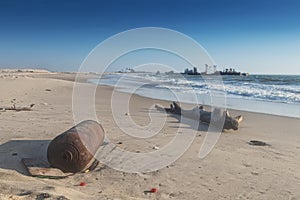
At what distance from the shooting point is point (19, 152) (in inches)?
239

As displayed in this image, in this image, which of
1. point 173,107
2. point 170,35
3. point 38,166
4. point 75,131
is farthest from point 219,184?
point 173,107

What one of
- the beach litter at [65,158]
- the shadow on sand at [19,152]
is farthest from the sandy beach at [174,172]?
the beach litter at [65,158]

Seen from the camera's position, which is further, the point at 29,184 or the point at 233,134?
the point at 233,134

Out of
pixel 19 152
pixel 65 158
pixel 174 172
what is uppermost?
pixel 65 158

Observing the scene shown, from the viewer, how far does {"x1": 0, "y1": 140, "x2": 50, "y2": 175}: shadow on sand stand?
5.32m

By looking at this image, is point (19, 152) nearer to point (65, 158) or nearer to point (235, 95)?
point (65, 158)

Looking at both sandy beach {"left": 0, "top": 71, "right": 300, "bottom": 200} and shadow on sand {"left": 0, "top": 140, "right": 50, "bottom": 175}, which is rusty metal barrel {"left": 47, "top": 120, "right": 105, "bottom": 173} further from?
shadow on sand {"left": 0, "top": 140, "right": 50, "bottom": 175}

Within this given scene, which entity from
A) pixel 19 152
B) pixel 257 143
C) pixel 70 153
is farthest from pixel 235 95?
pixel 70 153

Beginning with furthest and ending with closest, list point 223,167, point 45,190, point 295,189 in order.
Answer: point 223,167, point 295,189, point 45,190

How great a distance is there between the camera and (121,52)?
802 cm

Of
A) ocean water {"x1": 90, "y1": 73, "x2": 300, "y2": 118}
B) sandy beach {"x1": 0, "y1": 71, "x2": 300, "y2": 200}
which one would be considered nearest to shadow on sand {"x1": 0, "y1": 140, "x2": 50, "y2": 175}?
sandy beach {"x1": 0, "y1": 71, "x2": 300, "y2": 200}

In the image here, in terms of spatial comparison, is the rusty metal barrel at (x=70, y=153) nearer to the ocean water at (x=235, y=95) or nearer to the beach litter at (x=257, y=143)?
the beach litter at (x=257, y=143)

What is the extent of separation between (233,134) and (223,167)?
3.43 meters

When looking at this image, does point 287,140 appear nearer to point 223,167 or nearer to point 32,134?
point 223,167
